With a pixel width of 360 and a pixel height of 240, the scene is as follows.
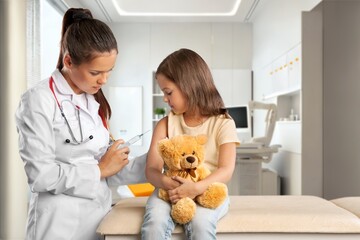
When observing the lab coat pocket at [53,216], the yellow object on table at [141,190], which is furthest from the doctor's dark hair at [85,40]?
the yellow object on table at [141,190]

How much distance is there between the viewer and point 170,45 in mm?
6633

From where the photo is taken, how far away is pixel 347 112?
138 inches

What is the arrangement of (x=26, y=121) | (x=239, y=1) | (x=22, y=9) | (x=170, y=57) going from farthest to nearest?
1. (x=239, y=1)
2. (x=22, y=9)
3. (x=170, y=57)
4. (x=26, y=121)

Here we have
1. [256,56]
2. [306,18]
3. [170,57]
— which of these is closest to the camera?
[170,57]

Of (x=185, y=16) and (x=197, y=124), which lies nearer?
(x=197, y=124)

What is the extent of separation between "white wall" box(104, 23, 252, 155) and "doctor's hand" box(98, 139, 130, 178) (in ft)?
17.4

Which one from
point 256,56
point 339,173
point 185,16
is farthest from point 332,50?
point 185,16

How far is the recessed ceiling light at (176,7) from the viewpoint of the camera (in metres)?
5.70

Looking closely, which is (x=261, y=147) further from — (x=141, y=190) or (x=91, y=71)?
(x=91, y=71)

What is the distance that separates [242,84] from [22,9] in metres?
3.78

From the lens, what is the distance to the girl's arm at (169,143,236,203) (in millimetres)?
1235

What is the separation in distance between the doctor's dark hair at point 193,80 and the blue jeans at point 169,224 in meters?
0.35

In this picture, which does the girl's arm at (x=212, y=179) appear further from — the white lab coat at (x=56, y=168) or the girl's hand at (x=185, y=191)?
the white lab coat at (x=56, y=168)

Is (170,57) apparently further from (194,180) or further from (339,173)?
(339,173)
